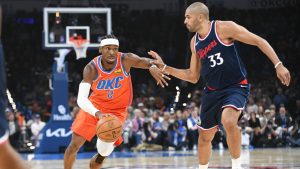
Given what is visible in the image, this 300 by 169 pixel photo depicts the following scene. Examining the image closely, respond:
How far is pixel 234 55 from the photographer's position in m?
6.46

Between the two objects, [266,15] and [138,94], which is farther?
[266,15]

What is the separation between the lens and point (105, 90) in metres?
7.13

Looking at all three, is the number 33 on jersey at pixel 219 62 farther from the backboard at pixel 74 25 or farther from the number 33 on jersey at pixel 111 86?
the backboard at pixel 74 25

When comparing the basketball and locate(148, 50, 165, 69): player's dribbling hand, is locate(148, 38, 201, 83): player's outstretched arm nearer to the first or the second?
locate(148, 50, 165, 69): player's dribbling hand

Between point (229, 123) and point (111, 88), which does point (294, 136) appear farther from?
point (229, 123)

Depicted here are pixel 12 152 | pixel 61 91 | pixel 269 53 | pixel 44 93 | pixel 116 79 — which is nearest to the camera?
pixel 12 152

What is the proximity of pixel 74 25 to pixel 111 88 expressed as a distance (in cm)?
849

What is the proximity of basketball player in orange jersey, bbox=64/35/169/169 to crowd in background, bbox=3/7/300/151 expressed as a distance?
832 centimetres

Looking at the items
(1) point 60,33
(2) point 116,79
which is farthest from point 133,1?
(2) point 116,79

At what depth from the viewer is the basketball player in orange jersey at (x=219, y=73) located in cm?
628

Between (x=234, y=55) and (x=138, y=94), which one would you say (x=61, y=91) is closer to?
(x=138, y=94)

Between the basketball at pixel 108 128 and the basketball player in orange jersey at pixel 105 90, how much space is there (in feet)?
1.13

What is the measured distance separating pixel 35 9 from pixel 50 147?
9.50 meters

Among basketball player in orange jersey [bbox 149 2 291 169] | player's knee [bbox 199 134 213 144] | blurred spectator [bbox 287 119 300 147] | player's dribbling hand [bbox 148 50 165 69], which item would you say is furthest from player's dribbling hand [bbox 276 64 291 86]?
blurred spectator [bbox 287 119 300 147]
